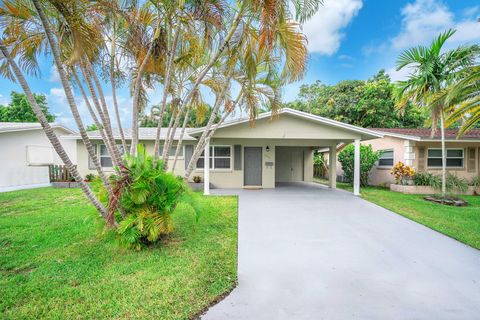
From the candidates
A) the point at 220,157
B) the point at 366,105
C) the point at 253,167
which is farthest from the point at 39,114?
the point at 366,105

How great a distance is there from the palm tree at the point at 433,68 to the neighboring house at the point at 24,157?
1851 cm

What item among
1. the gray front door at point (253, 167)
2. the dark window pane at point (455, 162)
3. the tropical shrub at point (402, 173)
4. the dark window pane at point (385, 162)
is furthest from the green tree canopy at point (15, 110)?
the dark window pane at point (455, 162)

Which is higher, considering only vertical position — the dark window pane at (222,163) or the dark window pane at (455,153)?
the dark window pane at (455,153)

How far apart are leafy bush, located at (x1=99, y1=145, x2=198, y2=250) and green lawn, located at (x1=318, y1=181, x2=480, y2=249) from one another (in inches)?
234

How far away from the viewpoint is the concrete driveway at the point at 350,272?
264 cm

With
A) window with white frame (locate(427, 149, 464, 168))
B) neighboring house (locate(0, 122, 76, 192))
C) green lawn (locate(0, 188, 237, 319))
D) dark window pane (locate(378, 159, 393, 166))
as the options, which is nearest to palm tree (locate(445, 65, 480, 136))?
window with white frame (locate(427, 149, 464, 168))

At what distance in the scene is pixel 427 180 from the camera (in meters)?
11.2

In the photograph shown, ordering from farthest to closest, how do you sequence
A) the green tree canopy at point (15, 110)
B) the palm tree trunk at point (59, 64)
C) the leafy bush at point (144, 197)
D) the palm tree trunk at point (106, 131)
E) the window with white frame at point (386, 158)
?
the green tree canopy at point (15, 110) → the window with white frame at point (386, 158) → the palm tree trunk at point (106, 131) → the leafy bush at point (144, 197) → the palm tree trunk at point (59, 64)

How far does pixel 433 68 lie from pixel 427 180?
545cm

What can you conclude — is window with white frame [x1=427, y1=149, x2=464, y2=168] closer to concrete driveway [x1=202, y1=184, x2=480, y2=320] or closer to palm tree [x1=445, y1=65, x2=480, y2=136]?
palm tree [x1=445, y1=65, x2=480, y2=136]

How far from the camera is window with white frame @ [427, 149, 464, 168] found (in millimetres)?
12102

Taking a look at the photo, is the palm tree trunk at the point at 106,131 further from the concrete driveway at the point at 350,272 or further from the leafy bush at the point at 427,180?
the leafy bush at the point at 427,180

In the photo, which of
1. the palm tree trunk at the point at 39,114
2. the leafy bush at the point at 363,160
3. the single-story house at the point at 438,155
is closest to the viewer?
the palm tree trunk at the point at 39,114

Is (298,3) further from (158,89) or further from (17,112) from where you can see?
(17,112)
